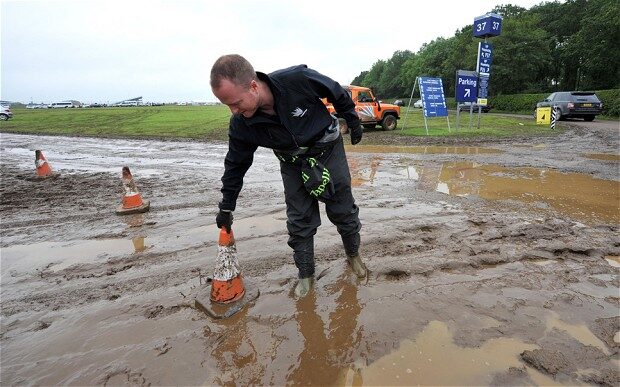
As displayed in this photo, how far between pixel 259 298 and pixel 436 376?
1332 millimetres

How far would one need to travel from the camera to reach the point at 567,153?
28.5ft

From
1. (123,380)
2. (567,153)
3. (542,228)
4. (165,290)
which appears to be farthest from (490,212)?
(567,153)

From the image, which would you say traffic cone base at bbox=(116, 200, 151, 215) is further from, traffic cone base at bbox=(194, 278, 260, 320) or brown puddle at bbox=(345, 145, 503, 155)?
brown puddle at bbox=(345, 145, 503, 155)

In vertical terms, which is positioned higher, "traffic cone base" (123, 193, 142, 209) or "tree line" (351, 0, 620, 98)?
"tree line" (351, 0, 620, 98)

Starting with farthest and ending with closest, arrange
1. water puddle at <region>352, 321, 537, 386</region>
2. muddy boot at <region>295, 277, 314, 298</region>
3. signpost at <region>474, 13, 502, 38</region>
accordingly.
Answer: signpost at <region>474, 13, 502, 38</region>, muddy boot at <region>295, 277, 314, 298</region>, water puddle at <region>352, 321, 537, 386</region>

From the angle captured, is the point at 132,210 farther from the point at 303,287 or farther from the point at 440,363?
the point at 440,363

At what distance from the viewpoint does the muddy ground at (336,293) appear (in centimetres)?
202

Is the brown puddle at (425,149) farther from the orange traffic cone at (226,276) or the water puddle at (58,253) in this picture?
the orange traffic cone at (226,276)

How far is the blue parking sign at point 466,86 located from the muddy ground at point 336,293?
8286mm

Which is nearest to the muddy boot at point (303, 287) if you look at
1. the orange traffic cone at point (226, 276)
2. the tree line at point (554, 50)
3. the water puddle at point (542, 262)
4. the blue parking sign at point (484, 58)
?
the orange traffic cone at point (226, 276)

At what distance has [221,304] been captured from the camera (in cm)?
265

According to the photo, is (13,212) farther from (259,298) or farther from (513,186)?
(513,186)

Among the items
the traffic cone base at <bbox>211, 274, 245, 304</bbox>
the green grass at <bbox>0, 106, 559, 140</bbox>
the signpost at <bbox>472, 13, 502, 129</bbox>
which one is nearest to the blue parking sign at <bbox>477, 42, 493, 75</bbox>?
the signpost at <bbox>472, 13, 502, 129</bbox>

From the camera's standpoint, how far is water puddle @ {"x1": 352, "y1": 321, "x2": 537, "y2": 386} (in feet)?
6.19
